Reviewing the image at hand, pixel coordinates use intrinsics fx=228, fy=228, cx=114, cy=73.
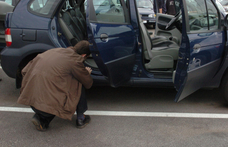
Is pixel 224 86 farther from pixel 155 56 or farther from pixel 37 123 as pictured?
pixel 37 123

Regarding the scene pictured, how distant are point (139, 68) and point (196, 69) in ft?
2.52

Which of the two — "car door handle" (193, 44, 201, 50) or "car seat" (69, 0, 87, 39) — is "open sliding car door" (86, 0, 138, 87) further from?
"car seat" (69, 0, 87, 39)

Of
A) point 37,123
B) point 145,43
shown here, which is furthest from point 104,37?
point 37,123

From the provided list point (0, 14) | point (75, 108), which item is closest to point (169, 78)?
point (75, 108)

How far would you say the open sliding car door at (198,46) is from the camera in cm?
283

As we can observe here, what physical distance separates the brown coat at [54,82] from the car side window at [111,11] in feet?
2.31

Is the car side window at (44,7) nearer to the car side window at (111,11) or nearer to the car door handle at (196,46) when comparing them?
the car side window at (111,11)

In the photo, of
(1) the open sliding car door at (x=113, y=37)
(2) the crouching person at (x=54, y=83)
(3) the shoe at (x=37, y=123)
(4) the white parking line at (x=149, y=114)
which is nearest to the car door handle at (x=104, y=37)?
(1) the open sliding car door at (x=113, y=37)

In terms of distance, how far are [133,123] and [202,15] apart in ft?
5.56

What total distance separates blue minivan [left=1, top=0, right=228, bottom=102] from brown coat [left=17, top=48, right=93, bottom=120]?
0.40m

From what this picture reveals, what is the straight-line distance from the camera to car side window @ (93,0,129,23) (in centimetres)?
303

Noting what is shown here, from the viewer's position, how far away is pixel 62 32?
3.40 metres

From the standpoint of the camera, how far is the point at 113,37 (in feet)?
9.61

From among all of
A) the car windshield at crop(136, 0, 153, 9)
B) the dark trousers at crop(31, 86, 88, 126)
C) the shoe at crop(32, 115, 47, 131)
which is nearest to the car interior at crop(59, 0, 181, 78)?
the dark trousers at crop(31, 86, 88, 126)
